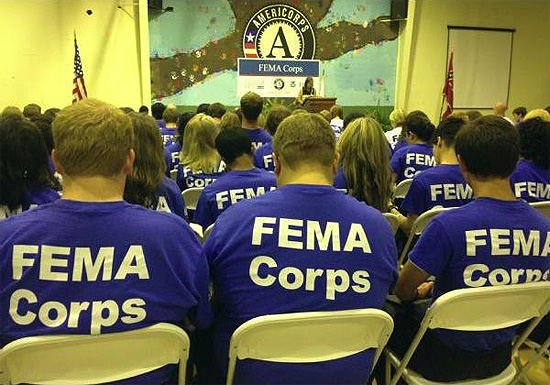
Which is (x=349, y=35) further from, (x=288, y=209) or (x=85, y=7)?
(x=288, y=209)

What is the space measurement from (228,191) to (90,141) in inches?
55.0

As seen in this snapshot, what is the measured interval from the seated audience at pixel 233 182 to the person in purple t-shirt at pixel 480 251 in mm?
1141

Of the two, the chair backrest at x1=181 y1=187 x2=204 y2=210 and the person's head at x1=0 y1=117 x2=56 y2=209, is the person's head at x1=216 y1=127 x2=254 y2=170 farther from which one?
the person's head at x1=0 y1=117 x2=56 y2=209

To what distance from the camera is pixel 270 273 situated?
4.78 ft

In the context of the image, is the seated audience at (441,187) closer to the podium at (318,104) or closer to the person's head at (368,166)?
the person's head at (368,166)

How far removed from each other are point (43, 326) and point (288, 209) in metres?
0.73

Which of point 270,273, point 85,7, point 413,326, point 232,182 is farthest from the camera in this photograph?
point 85,7

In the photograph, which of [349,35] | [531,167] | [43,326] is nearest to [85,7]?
[349,35]

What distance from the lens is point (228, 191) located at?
8.84ft

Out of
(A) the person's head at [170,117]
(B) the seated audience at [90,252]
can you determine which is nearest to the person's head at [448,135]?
(B) the seated audience at [90,252]

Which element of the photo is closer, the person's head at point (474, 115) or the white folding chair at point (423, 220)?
the person's head at point (474, 115)

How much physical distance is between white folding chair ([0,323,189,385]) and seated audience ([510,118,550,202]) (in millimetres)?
2319

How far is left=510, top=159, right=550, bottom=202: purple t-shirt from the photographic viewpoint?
288 cm

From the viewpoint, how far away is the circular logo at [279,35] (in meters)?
9.61
